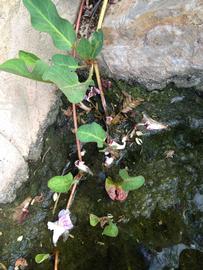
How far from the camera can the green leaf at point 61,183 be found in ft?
6.54

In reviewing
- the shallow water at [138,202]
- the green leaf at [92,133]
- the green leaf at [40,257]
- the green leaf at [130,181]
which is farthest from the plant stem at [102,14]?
the green leaf at [40,257]

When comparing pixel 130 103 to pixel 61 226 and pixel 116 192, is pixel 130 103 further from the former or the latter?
pixel 61 226

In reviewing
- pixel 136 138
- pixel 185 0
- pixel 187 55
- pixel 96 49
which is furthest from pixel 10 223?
Answer: pixel 185 0

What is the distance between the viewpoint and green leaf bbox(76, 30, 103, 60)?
2.01 metres

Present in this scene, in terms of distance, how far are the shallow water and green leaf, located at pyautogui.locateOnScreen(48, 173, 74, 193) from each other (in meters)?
0.08

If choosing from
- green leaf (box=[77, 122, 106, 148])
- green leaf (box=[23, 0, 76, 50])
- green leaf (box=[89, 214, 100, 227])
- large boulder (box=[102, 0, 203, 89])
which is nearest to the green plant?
green leaf (box=[89, 214, 100, 227])

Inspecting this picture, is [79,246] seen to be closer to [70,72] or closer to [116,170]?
[116,170]

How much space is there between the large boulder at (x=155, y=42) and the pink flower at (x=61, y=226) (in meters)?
0.64

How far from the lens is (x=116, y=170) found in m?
2.07

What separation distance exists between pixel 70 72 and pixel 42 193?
518mm

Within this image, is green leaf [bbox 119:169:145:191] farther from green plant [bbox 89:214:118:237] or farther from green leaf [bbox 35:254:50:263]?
green leaf [bbox 35:254:50:263]

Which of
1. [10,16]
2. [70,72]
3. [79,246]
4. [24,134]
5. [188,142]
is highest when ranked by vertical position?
[10,16]

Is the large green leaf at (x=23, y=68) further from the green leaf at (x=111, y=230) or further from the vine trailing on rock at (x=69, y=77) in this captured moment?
the green leaf at (x=111, y=230)

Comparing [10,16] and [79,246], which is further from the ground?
[10,16]
